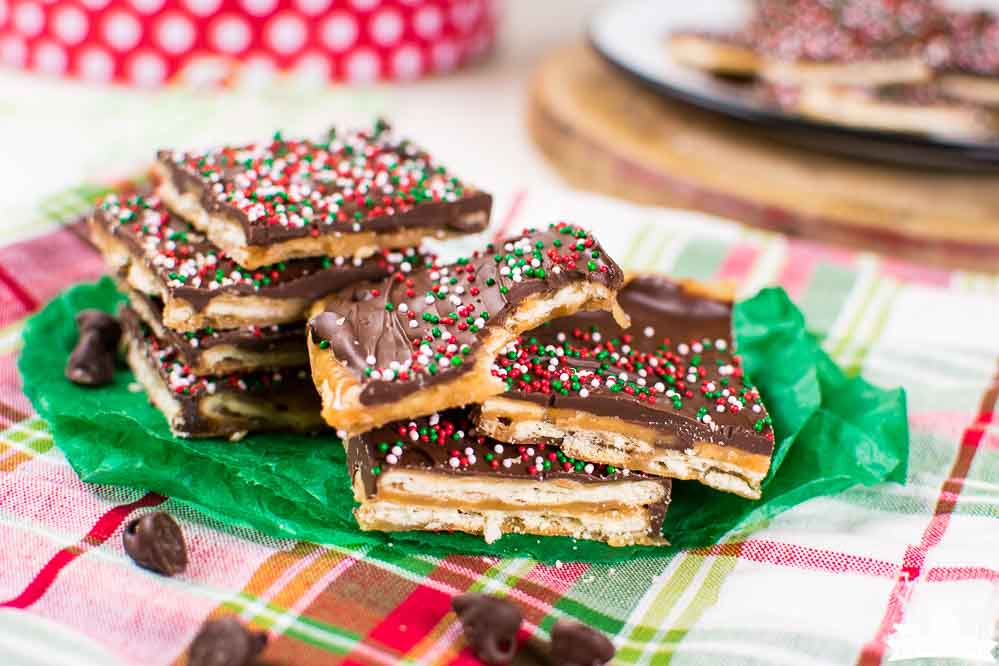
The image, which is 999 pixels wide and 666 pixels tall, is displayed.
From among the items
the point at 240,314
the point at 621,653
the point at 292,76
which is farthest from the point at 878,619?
the point at 292,76

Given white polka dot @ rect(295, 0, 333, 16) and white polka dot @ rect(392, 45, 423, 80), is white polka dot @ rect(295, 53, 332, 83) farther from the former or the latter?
white polka dot @ rect(392, 45, 423, 80)

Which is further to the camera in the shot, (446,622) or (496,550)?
(496,550)

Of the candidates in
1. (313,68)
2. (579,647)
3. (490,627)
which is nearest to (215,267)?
(490,627)

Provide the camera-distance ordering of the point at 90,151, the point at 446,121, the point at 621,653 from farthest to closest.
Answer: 1. the point at 446,121
2. the point at 90,151
3. the point at 621,653

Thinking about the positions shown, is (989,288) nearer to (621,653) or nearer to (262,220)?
(621,653)

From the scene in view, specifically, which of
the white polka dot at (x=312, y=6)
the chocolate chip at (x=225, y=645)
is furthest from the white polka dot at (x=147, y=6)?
the chocolate chip at (x=225, y=645)

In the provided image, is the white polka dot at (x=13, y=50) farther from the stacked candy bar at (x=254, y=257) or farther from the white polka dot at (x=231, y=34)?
the stacked candy bar at (x=254, y=257)
